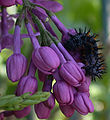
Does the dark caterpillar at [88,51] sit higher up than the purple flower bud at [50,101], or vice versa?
the dark caterpillar at [88,51]

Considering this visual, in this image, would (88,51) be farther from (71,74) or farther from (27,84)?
(27,84)

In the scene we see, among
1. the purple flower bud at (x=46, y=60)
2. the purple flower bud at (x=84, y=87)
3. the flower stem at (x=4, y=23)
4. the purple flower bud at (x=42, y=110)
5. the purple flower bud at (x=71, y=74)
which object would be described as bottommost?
the purple flower bud at (x=42, y=110)

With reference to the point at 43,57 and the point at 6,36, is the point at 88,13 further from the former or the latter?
the point at 43,57

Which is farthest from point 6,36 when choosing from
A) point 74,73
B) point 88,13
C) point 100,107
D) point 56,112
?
point 88,13

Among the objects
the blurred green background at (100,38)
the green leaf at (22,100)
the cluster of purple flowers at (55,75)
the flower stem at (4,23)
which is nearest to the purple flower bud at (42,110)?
the cluster of purple flowers at (55,75)

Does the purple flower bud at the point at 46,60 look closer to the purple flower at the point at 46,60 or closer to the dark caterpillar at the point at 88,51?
the purple flower at the point at 46,60

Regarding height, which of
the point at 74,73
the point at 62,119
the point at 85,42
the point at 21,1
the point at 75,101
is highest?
the point at 21,1

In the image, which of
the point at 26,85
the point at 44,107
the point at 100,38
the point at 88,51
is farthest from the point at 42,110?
the point at 100,38
